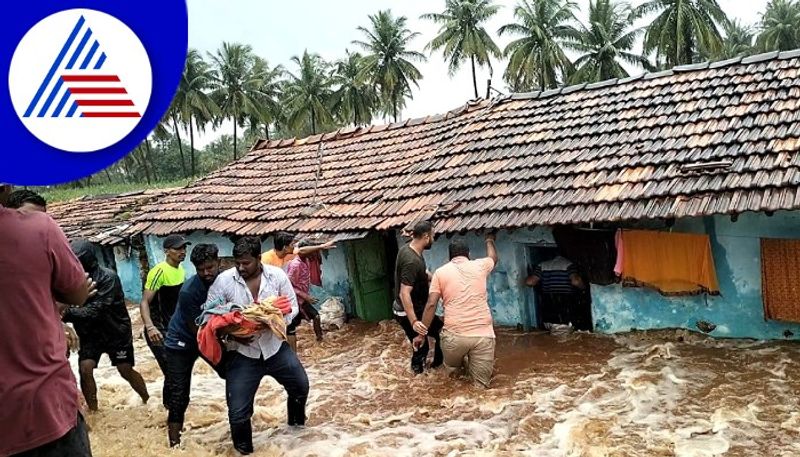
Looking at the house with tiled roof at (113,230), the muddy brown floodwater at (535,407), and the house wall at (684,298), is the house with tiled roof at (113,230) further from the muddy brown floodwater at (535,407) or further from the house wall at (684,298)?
the house wall at (684,298)

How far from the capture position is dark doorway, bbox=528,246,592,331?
903 centimetres

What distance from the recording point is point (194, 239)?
12.8 meters

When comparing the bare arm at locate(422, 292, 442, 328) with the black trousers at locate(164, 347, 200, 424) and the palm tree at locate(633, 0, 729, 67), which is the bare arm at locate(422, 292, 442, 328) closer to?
the black trousers at locate(164, 347, 200, 424)

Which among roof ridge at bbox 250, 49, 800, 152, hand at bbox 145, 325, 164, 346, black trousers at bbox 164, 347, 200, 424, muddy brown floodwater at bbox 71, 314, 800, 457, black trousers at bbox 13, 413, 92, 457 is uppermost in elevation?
roof ridge at bbox 250, 49, 800, 152

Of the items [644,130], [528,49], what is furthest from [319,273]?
[528,49]

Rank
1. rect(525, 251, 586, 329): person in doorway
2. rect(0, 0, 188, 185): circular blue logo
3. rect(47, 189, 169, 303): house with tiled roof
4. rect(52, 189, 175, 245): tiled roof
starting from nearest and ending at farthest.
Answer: rect(0, 0, 188, 185): circular blue logo → rect(525, 251, 586, 329): person in doorway → rect(47, 189, 169, 303): house with tiled roof → rect(52, 189, 175, 245): tiled roof

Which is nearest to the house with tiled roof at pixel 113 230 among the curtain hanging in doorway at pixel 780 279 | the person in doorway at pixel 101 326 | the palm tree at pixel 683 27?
the person in doorway at pixel 101 326

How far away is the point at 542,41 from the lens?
32.0 metres

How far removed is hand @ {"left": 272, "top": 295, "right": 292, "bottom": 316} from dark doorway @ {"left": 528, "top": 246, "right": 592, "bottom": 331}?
4.98m

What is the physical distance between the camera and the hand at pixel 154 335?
6.02m

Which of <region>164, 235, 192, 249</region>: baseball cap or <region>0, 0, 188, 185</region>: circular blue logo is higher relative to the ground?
<region>0, 0, 188, 185</region>: circular blue logo

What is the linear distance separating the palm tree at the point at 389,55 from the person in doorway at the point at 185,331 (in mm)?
34407

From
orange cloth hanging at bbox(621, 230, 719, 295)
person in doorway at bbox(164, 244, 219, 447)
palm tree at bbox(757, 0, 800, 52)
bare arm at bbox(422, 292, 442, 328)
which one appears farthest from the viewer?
palm tree at bbox(757, 0, 800, 52)

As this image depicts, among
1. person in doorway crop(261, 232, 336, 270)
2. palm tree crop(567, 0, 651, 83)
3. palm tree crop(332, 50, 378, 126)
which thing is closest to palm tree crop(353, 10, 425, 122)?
palm tree crop(332, 50, 378, 126)
